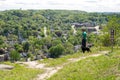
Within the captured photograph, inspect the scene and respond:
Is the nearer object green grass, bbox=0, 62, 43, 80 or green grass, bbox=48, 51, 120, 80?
green grass, bbox=48, 51, 120, 80

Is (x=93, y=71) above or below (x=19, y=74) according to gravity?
above

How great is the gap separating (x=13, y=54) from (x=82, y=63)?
55690mm

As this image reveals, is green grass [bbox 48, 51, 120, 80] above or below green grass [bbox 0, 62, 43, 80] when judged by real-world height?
above

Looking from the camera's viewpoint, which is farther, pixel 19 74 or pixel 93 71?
pixel 19 74

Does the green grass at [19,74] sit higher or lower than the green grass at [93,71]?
lower

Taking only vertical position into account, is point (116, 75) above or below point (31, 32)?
above

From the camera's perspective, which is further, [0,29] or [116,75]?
[0,29]

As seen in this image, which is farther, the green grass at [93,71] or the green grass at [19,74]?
the green grass at [19,74]

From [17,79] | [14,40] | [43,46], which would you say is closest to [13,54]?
[43,46]

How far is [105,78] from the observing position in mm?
15023

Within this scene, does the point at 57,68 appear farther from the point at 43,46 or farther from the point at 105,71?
the point at 43,46

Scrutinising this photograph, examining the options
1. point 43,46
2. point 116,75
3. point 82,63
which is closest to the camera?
point 116,75

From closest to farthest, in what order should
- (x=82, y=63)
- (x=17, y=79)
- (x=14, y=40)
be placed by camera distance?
(x=17, y=79) < (x=82, y=63) < (x=14, y=40)

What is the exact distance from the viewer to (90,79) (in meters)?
15.9
